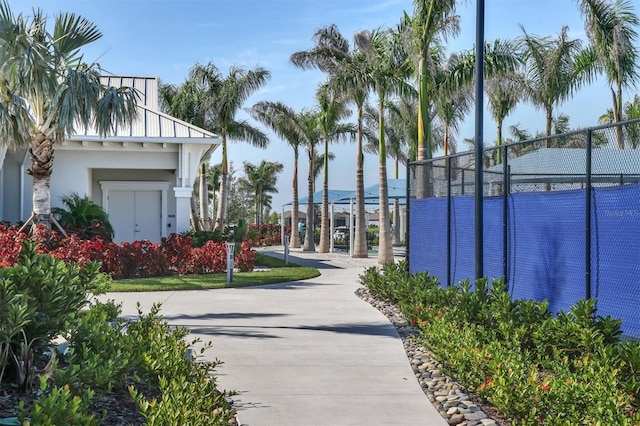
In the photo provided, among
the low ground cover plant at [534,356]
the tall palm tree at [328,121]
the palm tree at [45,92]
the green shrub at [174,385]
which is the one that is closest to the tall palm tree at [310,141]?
the tall palm tree at [328,121]

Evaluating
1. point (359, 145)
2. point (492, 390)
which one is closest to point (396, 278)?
point (492, 390)

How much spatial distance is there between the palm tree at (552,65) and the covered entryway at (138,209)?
14.1 metres

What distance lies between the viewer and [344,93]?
26609 millimetres

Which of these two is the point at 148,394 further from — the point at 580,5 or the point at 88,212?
the point at 580,5

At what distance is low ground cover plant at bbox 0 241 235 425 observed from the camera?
4871 mm

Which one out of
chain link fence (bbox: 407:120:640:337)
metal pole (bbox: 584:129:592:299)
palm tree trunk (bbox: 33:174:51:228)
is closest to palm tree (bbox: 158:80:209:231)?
palm tree trunk (bbox: 33:174:51:228)

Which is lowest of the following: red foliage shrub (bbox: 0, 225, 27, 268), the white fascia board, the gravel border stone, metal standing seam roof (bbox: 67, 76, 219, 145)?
the gravel border stone

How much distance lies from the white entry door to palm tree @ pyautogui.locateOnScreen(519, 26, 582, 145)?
14.4 metres

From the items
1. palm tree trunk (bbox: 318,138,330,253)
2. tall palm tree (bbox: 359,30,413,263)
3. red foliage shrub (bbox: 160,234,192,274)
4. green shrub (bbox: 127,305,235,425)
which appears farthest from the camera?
palm tree trunk (bbox: 318,138,330,253)

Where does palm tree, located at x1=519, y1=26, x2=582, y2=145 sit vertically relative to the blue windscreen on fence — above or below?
above

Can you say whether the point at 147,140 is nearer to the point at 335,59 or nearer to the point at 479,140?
the point at 335,59

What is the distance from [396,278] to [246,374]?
6.93 m

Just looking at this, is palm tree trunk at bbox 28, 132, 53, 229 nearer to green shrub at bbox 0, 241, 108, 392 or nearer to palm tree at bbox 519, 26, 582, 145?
green shrub at bbox 0, 241, 108, 392

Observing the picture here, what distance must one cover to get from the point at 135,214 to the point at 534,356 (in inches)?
742
